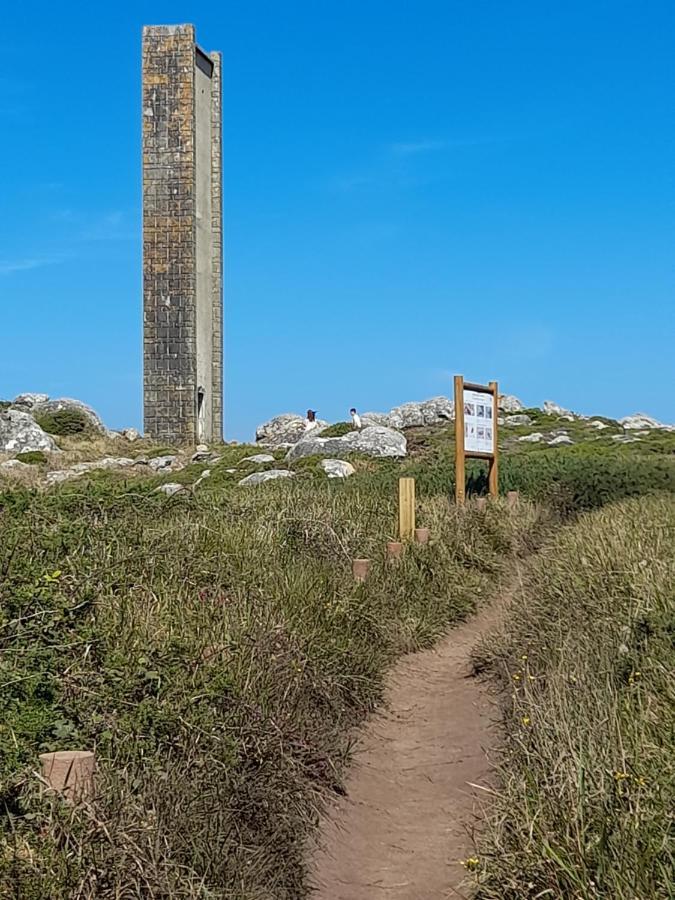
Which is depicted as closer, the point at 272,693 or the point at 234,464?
A: the point at 272,693

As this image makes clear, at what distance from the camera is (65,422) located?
30.6 m

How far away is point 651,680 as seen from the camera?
18.7ft

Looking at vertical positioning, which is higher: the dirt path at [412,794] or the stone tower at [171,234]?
the stone tower at [171,234]

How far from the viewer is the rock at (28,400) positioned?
33094 millimetres

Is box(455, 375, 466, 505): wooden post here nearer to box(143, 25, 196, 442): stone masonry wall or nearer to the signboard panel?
the signboard panel

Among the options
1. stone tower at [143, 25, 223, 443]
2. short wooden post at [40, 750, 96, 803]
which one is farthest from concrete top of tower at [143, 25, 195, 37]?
short wooden post at [40, 750, 96, 803]

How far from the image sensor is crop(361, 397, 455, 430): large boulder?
102 ft

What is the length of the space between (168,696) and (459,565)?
624 cm

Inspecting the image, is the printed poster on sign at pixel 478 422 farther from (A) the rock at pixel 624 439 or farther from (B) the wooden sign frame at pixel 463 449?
(A) the rock at pixel 624 439

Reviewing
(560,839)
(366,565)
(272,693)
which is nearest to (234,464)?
(366,565)

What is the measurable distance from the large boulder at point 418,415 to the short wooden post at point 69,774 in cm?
2628

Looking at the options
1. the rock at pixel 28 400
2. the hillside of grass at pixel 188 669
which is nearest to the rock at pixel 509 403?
the rock at pixel 28 400

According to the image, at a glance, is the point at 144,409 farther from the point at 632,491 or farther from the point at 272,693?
the point at 272,693

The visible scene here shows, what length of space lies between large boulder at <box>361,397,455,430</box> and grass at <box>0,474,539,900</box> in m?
21.5
